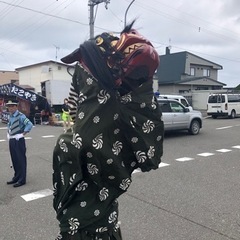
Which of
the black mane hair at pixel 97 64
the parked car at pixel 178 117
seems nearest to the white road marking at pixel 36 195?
the black mane hair at pixel 97 64

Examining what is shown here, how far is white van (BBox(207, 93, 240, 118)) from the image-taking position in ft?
76.5

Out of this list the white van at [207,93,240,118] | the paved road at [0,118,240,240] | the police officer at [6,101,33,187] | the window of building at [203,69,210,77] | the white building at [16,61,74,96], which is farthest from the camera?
the window of building at [203,69,210,77]

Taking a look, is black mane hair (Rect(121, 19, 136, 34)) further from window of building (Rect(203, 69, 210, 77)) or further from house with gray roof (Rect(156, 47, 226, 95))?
window of building (Rect(203, 69, 210, 77))

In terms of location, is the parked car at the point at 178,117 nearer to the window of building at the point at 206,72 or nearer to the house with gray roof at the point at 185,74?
the house with gray roof at the point at 185,74

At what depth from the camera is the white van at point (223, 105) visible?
23317mm

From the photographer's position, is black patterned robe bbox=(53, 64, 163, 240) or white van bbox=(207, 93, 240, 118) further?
white van bbox=(207, 93, 240, 118)

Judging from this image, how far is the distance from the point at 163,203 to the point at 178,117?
8802 millimetres

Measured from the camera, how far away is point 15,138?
19.5 ft

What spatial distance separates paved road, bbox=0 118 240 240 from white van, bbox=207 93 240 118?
52.4ft

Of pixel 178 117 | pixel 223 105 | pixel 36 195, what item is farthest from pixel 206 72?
pixel 36 195

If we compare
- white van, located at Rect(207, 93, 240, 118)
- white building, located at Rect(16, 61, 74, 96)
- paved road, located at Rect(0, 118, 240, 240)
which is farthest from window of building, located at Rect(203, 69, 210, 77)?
paved road, located at Rect(0, 118, 240, 240)

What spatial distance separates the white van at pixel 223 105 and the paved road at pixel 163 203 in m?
16.0

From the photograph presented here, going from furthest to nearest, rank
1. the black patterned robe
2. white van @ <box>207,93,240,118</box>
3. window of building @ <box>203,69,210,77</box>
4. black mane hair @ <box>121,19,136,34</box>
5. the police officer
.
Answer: window of building @ <box>203,69,210,77</box> → white van @ <box>207,93,240,118</box> → the police officer → black mane hair @ <box>121,19,136,34</box> → the black patterned robe

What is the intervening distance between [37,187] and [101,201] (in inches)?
169
